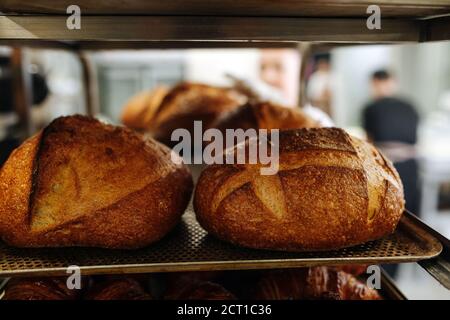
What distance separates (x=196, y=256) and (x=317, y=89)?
18.5 feet

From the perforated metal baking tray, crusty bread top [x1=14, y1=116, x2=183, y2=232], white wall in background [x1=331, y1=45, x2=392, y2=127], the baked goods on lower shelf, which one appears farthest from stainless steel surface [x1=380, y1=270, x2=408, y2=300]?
white wall in background [x1=331, y1=45, x2=392, y2=127]

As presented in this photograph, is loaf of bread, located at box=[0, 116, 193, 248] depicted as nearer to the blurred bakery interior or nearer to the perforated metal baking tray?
the perforated metal baking tray

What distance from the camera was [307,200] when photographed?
86cm

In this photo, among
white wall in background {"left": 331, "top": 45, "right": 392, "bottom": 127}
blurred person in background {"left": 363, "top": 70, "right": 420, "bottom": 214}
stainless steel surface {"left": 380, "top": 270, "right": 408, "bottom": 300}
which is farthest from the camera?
white wall in background {"left": 331, "top": 45, "right": 392, "bottom": 127}

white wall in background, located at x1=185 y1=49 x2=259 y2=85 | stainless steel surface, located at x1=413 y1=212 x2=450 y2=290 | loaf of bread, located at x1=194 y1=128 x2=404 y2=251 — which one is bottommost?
stainless steel surface, located at x1=413 y1=212 x2=450 y2=290

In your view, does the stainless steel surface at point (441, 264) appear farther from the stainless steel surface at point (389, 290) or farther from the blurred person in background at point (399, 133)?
the blurred person in background at point (399, 133)

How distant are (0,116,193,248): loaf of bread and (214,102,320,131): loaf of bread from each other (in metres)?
0.52

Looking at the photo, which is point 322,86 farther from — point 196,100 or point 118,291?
point 118,291

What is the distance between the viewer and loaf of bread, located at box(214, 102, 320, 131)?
1.37 meters

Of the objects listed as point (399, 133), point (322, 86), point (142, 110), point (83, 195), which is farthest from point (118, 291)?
point (322, 86)

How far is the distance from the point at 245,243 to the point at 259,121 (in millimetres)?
608

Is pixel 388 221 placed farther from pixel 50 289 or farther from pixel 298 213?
pixel 50 289

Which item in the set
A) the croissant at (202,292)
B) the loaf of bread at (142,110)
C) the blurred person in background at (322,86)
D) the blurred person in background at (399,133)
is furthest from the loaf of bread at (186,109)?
the blurred person in background at (322,86)

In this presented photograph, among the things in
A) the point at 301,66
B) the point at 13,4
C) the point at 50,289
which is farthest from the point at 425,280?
the point at 13,4
